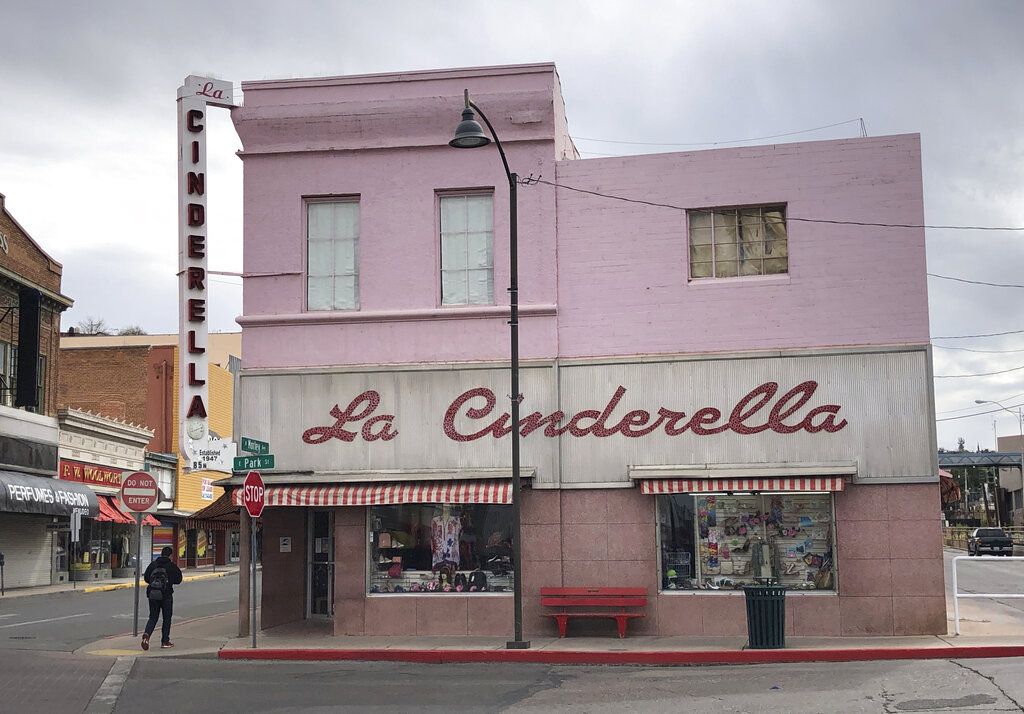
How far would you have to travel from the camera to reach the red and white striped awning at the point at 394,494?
60.9ft

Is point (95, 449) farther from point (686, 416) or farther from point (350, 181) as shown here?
point (686, 416)

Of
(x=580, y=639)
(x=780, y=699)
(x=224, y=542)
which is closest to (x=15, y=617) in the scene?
(x=580, y=639)

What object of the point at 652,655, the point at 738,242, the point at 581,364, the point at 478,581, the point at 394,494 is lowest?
the point at 652,655

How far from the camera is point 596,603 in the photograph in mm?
18016

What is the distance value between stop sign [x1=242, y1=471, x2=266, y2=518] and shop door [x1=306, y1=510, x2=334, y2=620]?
3.80 m

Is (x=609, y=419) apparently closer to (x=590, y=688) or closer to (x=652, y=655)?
(x=652, y=655)

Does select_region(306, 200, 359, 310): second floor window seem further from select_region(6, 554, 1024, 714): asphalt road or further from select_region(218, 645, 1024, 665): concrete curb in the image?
select_region(6, 554, 1024, 714): asphalt road

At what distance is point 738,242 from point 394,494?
7.27 metres

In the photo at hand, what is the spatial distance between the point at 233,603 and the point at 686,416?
50.1 ft

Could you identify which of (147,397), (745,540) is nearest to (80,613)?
(745,540)

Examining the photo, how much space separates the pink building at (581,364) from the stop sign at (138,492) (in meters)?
2.08

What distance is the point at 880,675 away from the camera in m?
13.6

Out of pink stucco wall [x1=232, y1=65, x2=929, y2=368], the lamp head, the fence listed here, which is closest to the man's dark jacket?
pink stucco wall [x1=232, y1=65, x2=929, y2=368]

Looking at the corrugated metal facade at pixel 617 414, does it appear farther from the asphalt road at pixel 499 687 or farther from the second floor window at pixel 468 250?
the asphalt road at pixel 499 687
